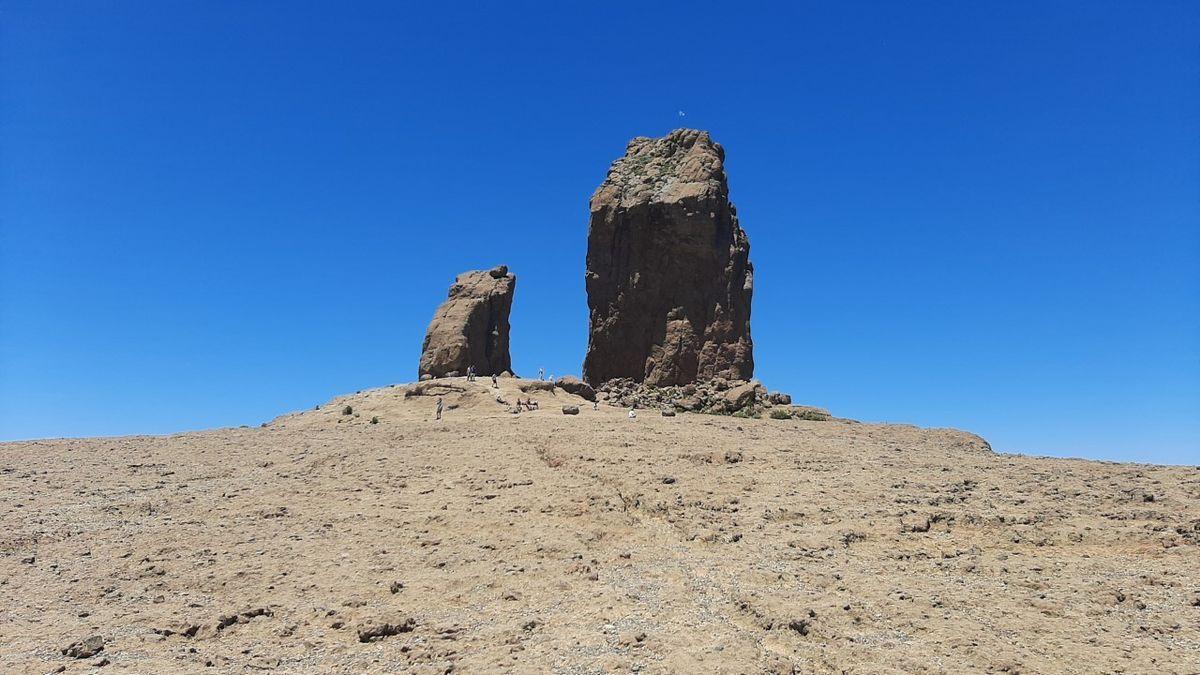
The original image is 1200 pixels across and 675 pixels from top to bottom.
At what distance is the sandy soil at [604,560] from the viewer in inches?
287

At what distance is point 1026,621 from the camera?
→ 7.41 m

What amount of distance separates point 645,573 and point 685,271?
65.9 ft

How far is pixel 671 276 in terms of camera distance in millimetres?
28391

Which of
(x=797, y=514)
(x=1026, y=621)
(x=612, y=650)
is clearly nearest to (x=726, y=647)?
(x=612, y=650)

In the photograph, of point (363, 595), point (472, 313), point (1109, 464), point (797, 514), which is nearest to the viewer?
point (363, 595)

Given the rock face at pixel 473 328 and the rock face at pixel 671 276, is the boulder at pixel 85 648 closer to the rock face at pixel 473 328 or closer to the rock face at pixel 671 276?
the rock face at pixel 671 276

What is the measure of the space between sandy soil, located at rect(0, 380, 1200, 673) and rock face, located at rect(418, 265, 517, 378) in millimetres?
18052

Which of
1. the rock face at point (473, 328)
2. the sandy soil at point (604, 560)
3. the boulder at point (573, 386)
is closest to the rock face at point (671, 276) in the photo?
the boulder at point (573, 386)

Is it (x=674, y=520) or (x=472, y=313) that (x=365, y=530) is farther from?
(x=472, y=313)

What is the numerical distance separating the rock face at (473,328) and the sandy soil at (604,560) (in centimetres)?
1805

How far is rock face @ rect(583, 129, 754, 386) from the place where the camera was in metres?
27.8

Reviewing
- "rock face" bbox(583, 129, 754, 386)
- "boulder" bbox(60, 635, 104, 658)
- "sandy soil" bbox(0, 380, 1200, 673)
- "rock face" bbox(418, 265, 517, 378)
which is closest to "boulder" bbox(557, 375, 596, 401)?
"rock face" bbox(583, 129, 754, 386)

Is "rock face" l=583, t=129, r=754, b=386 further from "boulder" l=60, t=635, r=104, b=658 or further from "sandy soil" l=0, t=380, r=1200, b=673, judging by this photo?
"boulder" l=60, t=635, r=104, b=658

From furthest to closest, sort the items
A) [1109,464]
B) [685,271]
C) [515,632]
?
[685,271], [1109,464], [515,632]
